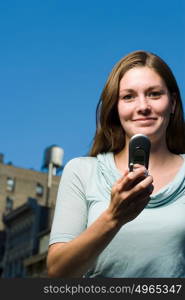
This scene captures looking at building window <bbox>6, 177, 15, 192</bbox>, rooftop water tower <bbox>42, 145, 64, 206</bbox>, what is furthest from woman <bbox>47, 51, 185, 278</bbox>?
rooftop water tower <bbox>42, 145, 64, 206</bbox>

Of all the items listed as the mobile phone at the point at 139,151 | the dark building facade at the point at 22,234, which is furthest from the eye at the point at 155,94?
the dark building facade at the point at 22,234

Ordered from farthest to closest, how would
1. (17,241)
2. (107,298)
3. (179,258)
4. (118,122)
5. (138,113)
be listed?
(17,241) → (118,122) → (138,113) → (179,258) → (107,298)

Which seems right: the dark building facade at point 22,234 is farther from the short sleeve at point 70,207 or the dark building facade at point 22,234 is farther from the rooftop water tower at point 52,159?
the short sleeve at point 70,207

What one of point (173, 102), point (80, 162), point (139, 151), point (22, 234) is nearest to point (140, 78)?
point (173, 102)

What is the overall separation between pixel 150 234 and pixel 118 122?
0.62m

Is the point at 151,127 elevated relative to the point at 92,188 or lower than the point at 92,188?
elevated

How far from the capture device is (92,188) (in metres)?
2.61

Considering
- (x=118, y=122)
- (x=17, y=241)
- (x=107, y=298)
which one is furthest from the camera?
(x=17, y=241)

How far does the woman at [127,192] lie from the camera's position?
2.20m

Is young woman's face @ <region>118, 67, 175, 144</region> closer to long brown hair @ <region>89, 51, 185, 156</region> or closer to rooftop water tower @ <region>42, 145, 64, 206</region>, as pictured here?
long brown hair @ <region>89, 51, 185, 156</region>

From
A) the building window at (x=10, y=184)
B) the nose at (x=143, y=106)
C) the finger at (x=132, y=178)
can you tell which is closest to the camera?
the finger at (x=132, y=178)

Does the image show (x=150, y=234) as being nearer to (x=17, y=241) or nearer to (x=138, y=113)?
(x=138, y=113)

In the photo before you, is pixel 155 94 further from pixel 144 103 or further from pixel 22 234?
pixel 22 234

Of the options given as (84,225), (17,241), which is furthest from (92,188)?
(17,241)
